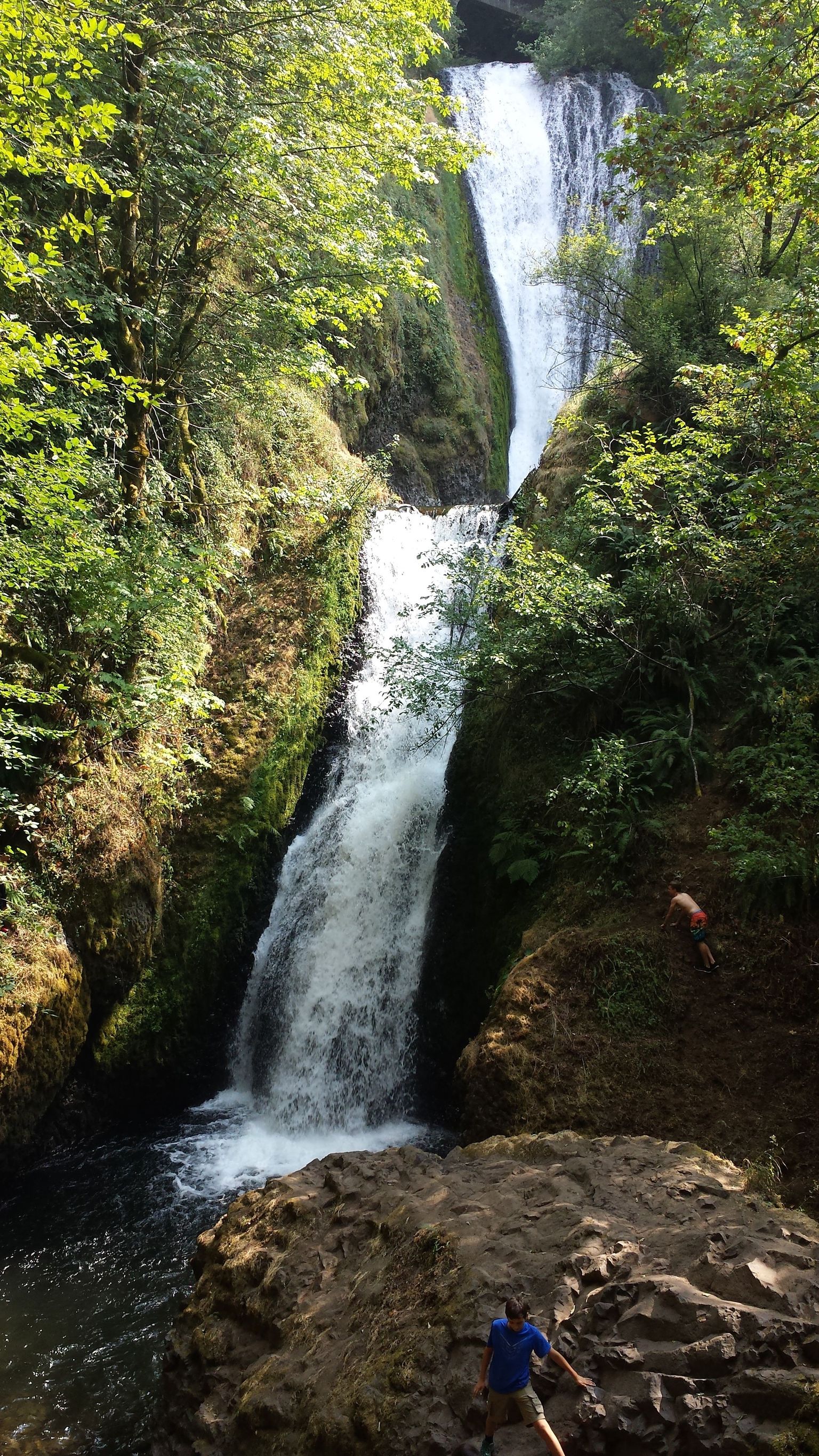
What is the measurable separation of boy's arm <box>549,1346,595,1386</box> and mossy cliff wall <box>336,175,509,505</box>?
16477 mm

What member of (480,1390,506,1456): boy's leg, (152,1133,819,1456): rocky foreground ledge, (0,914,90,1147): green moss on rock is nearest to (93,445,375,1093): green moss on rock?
(0,914,90,1147): green moss on rock

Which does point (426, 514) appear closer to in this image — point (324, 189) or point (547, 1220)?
point (324, 189)

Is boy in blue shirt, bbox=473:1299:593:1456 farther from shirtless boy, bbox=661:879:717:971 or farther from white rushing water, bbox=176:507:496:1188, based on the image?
white rushing water, bbox=176:507:496:1188

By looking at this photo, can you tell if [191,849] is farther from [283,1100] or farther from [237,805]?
[283,1100]

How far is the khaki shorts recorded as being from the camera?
3.24m

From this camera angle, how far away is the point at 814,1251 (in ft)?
11.9

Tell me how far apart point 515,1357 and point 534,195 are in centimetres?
2894

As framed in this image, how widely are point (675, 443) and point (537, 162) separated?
73.8 feet

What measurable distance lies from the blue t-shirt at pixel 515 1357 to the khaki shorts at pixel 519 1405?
16 mm

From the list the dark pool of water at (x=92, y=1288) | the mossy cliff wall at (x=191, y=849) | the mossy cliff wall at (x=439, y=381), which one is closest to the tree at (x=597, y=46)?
the mossy cliff wall at (x=439, y=381)

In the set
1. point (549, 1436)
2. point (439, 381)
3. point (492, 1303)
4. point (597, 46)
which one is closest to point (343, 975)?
point (492, 1303)

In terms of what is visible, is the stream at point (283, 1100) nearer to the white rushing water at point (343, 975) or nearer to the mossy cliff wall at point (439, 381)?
the white rushing water at point (343, 975)

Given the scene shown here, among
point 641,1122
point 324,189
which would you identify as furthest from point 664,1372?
point 324,189

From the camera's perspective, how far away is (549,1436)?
3.11 m
